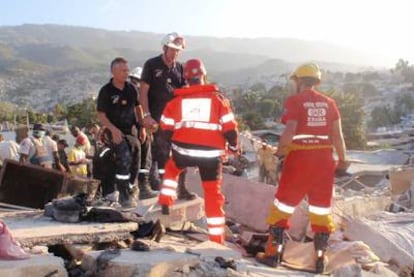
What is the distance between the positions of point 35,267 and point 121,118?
2587 millimetres

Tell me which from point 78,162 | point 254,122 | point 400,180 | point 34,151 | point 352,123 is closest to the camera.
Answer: point 34,151

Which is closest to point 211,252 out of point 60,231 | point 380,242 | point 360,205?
point 60,231

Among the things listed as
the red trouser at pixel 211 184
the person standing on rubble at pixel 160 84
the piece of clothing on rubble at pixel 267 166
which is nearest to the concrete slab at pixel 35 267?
the red trouser at pixel 211 184

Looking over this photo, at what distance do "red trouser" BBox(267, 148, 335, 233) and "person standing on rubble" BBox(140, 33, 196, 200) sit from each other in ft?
4.79

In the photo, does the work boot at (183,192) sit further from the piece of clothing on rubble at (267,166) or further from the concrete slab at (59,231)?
the piece of clothing on rubble at (267,166)

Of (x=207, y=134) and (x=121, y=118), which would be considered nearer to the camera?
(x=207, y=134)

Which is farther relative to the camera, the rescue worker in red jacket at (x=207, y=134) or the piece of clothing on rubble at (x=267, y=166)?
the piece of clothing on rubble at (x=267, y=166)

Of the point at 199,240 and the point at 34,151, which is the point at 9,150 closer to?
the point at 34,151

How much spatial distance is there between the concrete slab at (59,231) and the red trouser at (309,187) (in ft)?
4.31

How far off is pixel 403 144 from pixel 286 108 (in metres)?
26.9

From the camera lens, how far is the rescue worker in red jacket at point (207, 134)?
5547 mm

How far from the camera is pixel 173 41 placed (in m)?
6.45

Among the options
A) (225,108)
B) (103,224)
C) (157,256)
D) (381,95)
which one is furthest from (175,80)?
(381,95)

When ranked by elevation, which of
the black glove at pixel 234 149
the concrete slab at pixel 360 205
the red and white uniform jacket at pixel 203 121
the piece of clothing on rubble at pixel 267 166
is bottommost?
the piece of clothing on rubble at pixel 267 166
